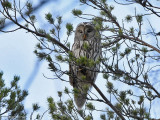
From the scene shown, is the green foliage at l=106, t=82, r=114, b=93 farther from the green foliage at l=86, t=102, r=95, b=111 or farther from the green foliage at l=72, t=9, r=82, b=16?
the green foliage at l=72, t=9, r=82, b=16

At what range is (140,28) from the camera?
10.2 ft

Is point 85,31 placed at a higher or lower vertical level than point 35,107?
higher

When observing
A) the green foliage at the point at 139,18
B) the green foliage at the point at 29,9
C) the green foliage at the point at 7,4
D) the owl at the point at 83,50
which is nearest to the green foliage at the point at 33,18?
the green foliage at the point at 29,9

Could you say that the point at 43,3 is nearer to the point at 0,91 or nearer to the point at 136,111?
the point at 136,111

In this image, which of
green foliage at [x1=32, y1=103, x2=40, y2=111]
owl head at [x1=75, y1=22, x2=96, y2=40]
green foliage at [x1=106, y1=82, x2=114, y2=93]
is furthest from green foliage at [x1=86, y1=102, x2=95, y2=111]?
owl head at [x1=75, y1=22, x2=96, y2=40]

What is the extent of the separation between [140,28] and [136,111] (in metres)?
1.01

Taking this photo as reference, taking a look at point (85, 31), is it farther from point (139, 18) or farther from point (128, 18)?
point (139, 18)

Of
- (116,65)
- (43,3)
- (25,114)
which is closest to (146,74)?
(116,65)

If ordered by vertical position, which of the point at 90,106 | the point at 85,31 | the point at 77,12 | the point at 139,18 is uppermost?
the point at 85,31

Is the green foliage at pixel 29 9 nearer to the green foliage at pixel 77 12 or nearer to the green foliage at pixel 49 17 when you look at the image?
the green foliage at pixel 49 17

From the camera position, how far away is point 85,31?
4.46m

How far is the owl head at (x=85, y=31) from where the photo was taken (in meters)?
4.40

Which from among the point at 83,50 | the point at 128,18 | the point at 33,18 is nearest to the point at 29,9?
the point at 33,18

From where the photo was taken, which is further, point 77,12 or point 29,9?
point 77,12
